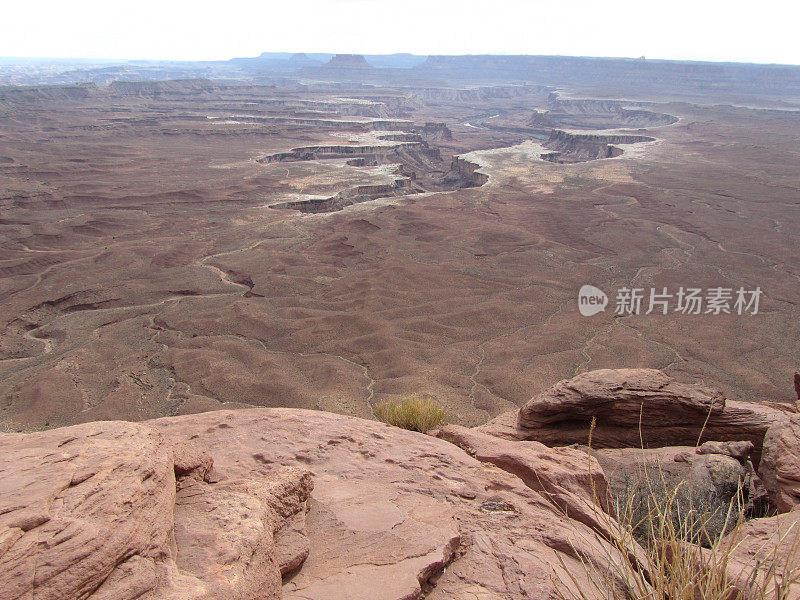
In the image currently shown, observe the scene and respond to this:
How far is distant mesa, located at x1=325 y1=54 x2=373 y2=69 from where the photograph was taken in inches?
7229

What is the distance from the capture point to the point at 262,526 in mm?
3168

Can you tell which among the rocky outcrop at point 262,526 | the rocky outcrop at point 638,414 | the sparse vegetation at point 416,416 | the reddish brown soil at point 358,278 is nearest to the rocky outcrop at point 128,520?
the rocky outcrop at point 262,526

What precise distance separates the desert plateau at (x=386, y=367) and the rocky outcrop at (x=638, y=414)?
0.03 meters

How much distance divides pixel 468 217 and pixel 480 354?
56.0 feet

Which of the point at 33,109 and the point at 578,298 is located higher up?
the point at 33,109

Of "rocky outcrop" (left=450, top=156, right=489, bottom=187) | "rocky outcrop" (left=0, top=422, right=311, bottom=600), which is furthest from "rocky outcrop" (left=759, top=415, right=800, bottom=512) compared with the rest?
"rocky outcrop" (left=450, top=156, right=489, bottom=187)

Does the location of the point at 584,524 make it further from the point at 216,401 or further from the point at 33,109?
the point at 33,109

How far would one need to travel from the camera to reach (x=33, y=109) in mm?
75500

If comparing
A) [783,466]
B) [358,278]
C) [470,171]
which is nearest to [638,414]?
[783,466]

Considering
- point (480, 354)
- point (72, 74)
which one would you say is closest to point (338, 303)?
point (480, 354)

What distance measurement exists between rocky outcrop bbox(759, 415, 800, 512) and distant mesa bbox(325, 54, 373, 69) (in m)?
197

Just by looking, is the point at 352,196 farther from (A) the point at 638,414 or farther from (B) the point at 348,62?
(B) the point at 348,62

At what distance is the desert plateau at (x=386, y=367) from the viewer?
304cm

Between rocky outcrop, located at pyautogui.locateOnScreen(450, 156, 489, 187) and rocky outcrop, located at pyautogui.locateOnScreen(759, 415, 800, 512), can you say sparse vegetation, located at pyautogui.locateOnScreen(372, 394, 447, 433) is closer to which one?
rocky outcrop, located at pyautogui.locateOnScreen(759, 415, 800, 512)
